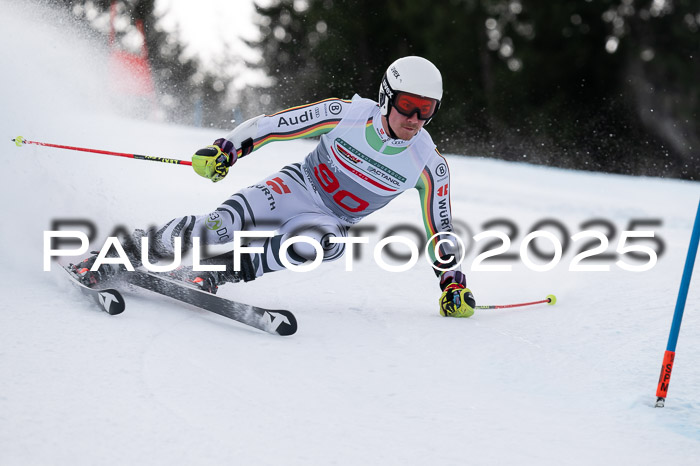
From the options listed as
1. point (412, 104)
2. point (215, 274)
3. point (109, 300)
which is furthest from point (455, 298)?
point (109, 300)

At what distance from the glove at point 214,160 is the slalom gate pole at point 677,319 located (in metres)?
1.96

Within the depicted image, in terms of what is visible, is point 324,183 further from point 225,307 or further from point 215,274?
point 225,307

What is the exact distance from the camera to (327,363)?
2.74 metres

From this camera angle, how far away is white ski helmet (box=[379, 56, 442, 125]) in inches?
128

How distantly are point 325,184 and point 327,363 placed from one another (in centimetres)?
114

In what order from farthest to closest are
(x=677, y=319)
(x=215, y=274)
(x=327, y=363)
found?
(x=215, y=274), (x=327, y=363), (x=677, y=319)

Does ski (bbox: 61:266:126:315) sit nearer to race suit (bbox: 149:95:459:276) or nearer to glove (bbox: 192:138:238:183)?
race suit (bbox: 149:95:459:276)

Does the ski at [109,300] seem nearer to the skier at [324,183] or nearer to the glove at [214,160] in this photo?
the skier at [324,183]

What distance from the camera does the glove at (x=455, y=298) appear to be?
144 inches

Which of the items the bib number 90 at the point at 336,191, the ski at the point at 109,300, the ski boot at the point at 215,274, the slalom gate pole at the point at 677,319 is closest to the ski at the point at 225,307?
the ski boot at the point at 215,274

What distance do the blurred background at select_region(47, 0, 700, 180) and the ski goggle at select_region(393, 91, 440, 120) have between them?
43.2 feet

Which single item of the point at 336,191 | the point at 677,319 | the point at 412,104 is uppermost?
the point at 412,104

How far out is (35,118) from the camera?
5.41 metres

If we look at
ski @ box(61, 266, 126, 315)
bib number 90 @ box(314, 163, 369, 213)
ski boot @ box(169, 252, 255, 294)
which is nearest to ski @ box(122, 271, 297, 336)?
ski boot @ box(169, 252, 255, 294)
